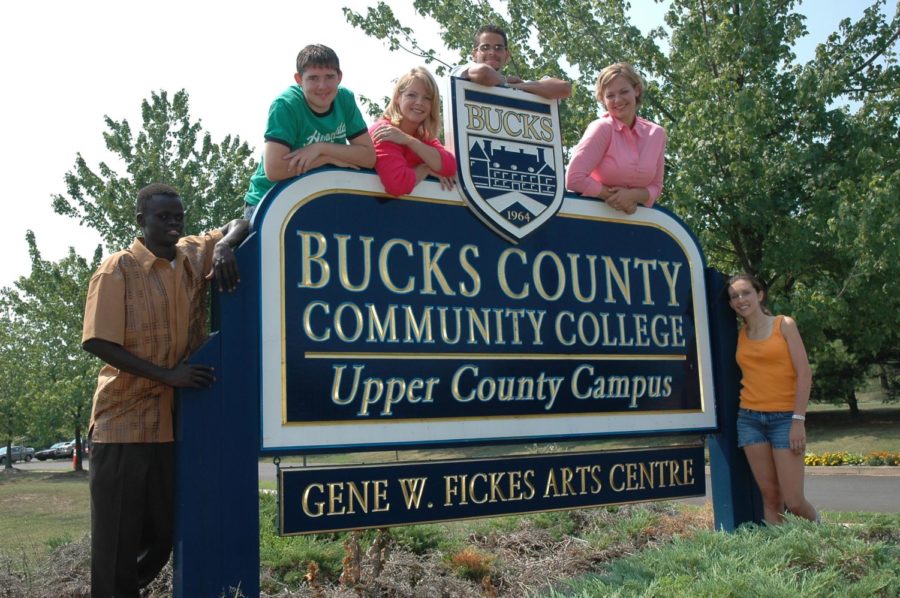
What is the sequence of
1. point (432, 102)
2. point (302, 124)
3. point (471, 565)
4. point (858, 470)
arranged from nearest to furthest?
point (302, 124) → point (432, 102) → point (471, 565) → point (858, 470)

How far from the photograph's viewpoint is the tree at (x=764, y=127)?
12.4m

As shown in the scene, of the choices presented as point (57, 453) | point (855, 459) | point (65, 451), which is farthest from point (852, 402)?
point (57, 453)

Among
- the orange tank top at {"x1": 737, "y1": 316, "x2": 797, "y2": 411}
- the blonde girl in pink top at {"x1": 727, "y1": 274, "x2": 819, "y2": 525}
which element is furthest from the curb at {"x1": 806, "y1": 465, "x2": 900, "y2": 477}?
the orange tank top at {"x1": 737, "y1": 316, "x2": 797, "y2": 411}

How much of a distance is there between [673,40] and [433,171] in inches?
475

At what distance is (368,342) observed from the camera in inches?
138

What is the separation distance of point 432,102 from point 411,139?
11.8 inches

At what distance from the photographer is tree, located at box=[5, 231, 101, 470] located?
1755cm

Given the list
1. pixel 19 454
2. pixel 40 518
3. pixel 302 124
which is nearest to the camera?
Result: pixel 302 124

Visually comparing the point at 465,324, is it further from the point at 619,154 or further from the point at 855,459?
the point at 855,459

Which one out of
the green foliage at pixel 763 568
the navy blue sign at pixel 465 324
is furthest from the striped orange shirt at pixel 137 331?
the green foliage at pixel 763 568

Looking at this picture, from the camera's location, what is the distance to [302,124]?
3.55 meters

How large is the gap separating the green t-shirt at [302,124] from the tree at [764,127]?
9.80 m

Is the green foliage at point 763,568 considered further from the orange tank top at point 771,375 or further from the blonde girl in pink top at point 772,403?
the orange tank top at point 771,375

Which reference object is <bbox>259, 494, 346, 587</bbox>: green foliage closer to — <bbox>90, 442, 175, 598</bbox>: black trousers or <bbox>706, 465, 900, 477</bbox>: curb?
<bbox>90, 442, 175, 598</bbox>: black trousers
